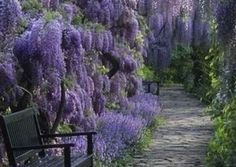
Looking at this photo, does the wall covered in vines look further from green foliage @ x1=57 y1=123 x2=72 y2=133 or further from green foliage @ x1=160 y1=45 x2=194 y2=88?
green foliage @ x1=160 y1=45 x2=194 y2=88

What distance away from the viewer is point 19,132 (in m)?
5.58

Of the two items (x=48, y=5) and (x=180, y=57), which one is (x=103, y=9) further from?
(x=180, y=57)

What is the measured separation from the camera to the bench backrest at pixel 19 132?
5.16m

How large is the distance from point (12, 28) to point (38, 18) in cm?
74

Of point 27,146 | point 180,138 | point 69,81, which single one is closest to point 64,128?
point 69,81

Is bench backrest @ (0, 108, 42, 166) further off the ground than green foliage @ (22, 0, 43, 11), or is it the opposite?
green foliage @ (22, 0, 43, 11)

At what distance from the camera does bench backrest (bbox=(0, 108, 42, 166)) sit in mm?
5160

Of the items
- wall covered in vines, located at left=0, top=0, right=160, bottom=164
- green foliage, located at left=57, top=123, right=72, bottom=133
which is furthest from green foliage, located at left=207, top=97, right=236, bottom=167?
green foliage, located at left=57, top=123, right=72, bottom=133

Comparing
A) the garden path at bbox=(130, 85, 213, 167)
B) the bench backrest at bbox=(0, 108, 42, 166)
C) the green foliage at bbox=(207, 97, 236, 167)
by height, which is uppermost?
the bench backrest at bbox=(0, 108, 42, 166)

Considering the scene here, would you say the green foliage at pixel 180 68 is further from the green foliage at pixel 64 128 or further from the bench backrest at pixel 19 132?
the bench backrest at pixel 19 132

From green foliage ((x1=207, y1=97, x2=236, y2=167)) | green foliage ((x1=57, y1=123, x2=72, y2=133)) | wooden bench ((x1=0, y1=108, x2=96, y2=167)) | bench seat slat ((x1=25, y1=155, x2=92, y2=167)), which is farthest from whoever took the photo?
green foliage ((x1=57, y1=123, x2=72, y2=133))

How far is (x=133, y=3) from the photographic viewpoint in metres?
11.4

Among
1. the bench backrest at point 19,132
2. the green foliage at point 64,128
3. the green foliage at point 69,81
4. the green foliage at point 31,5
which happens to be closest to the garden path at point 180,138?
the green foliage at point 64,128

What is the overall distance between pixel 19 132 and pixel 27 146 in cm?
→ 29
